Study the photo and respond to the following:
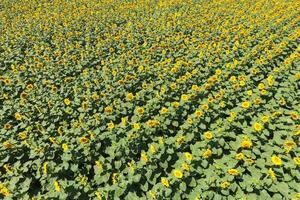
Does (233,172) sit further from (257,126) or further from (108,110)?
(108,110)

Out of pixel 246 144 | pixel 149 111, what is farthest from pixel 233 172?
pixel 149 111

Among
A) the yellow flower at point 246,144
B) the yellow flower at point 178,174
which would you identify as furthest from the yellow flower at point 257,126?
the yellow flower at point 178,174

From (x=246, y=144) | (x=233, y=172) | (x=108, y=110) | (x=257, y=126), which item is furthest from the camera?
(x=108, y=110)

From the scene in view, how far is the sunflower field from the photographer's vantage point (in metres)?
4.13

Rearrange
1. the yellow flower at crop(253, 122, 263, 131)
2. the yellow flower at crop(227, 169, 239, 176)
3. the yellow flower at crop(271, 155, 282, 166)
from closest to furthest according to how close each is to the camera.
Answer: the yellow flower at crop(227, 169, 239, 176) < the yellow flower at crop(271, 155, 282, 166) < the yellow flower at crop(253, 122, 263, 131)

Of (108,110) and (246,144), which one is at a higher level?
(108,110)

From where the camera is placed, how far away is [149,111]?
555 cm

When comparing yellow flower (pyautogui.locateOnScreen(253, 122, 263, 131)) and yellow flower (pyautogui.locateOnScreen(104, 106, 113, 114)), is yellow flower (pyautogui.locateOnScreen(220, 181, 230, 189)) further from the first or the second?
yellow flower (pyautogui.locateOnScreen(104, 106, 113, 114))

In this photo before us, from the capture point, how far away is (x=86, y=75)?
6723 millimetres

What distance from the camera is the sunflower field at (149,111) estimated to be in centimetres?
413

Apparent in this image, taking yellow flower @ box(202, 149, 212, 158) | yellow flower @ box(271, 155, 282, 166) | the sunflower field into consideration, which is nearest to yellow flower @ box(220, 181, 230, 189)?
the sunflower field

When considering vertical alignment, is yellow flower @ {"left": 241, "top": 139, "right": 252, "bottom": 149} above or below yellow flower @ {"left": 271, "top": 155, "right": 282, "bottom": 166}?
above

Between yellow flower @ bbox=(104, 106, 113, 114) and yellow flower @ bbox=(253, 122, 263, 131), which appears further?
yellow flower @ bbox=(104, 106, 113, 114)

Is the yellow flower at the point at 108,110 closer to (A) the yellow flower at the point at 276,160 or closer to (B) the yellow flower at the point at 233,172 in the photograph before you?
(B) the yellow flower at the point at 233,172
